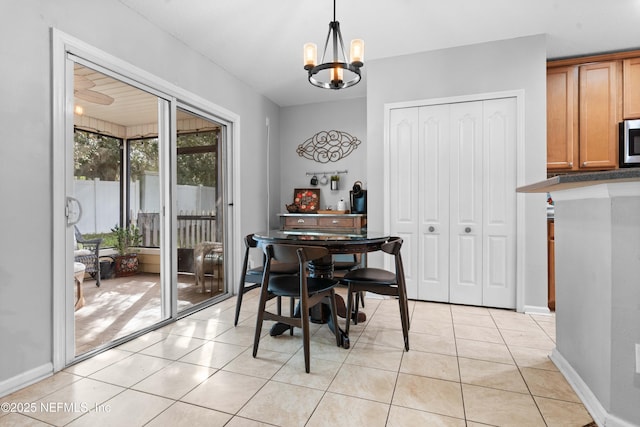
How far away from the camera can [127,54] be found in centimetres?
252

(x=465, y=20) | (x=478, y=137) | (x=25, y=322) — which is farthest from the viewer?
(x=478, y=137)

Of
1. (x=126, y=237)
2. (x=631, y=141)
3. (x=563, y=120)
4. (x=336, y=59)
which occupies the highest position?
(x=336, y=59)

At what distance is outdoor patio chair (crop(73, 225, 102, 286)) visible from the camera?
2.46m

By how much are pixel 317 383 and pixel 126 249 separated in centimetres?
224

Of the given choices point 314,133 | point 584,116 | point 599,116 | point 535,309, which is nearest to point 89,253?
point 314,133

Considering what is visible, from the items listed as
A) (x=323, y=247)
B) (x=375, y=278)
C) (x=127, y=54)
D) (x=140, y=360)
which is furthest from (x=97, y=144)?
(x=375, y=278)

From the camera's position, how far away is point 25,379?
1.86 metres

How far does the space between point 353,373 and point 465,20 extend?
2.99 meters

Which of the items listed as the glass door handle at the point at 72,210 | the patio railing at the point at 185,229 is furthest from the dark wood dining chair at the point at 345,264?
the glass door handle at the point at 72,210

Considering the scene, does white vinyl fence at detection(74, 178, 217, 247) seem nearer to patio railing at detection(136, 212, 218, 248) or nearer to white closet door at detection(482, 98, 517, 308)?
patio railing at detection(136, 212, 218, 248)

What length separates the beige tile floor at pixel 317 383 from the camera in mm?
1577

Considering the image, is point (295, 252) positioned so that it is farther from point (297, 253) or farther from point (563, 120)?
point (563, 120)

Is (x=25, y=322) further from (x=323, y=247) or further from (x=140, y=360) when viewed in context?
(x=323, y=247)

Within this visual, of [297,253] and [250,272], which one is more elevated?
[297,253]
